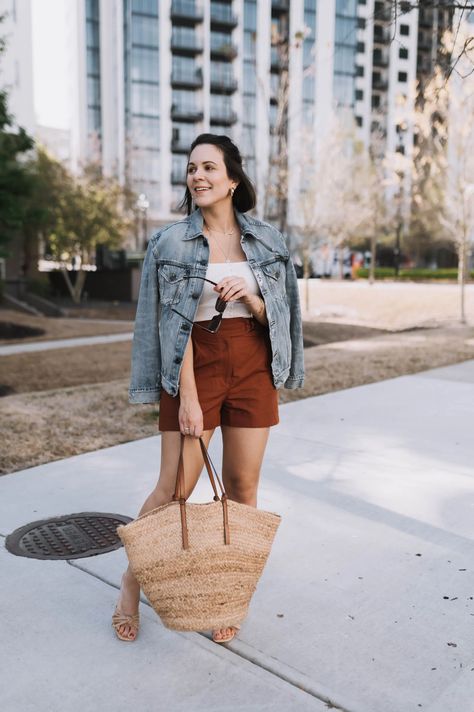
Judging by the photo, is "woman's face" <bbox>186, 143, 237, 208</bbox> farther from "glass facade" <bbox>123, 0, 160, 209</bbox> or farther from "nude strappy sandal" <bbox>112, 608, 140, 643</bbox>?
"glass facade" <bbox>123, 0, 160, 209</bbox>

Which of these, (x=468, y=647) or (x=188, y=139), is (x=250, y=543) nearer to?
(x=468, y=647)

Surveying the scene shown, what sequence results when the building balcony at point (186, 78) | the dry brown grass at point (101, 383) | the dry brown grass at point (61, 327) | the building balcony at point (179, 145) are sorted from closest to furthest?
1. the dry brown grass at point (101, 383)
2. the dry brown grass at point (61, 327)
3. the building balcony at point (179, 145)
4. the building balcony at point (186, 78)

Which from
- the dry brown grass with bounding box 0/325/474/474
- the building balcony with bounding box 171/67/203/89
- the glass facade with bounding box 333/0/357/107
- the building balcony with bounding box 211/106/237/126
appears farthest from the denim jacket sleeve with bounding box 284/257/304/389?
the glass facade with bounding box 333/0/357/107

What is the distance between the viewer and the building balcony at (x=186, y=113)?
209ft

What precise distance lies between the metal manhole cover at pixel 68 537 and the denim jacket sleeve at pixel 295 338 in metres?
1.29

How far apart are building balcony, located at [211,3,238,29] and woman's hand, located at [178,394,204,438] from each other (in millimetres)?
67721

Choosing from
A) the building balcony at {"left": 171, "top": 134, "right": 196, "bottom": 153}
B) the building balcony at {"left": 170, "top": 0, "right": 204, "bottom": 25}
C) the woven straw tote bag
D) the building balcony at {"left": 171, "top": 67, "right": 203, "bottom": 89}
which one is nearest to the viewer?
the woven straw tote bag

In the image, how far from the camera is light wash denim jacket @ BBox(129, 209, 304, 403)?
2.61 m

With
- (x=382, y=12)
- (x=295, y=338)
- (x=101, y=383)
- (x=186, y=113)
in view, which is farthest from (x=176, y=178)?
(x=295, y=338)

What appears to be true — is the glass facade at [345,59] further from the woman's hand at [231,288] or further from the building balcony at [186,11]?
the woman's hand at [231,288]

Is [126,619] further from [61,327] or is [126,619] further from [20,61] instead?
[20,61]

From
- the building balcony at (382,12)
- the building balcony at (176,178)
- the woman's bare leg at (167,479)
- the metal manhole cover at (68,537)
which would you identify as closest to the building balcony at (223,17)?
the building balcony at (176,178)

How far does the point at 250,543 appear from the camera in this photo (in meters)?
2.46

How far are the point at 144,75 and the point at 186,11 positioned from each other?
6.58m
